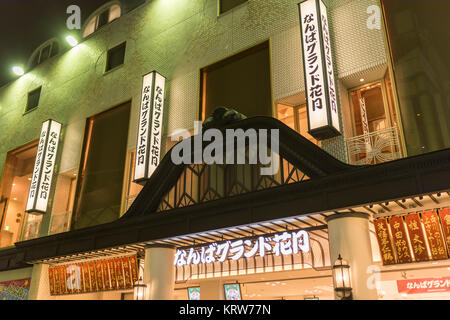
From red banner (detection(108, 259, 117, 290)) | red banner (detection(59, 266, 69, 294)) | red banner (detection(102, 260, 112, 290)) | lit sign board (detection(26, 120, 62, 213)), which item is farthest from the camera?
lit sign board (detection(26, 120, 62, 213))

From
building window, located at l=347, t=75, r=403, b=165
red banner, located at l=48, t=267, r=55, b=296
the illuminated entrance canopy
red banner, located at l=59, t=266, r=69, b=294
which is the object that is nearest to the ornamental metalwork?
the illuminated entrance canopy

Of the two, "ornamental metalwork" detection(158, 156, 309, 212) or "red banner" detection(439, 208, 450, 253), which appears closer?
"red banner" detection(439, 208, 450, 253)

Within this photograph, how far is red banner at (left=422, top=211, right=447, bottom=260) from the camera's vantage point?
803 cm

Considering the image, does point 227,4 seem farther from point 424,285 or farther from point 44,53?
point 44,53

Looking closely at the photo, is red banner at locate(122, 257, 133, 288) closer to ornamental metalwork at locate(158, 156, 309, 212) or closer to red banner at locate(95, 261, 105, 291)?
red banner at locate(95, 261, 105, 291)

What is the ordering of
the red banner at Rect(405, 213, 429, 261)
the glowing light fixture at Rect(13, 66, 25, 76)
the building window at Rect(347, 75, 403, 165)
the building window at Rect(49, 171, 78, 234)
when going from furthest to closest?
1. the glowing light fixture at Rect(13, 66, 25, 76)
2. the building window at Rect(49, 171, 78, 234)
3. the building window at Rect(347, 75, 403, 165)
4. the red banner at Rect(405, 213, 429, 261)

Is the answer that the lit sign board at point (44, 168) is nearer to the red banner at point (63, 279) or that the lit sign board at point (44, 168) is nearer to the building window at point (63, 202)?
the building window at point (63, 202)

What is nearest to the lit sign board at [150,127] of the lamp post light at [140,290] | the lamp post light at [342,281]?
the lamp post light at [140,290]

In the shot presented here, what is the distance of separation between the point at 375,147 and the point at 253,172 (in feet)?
10.9

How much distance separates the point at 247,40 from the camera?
45.4 feet

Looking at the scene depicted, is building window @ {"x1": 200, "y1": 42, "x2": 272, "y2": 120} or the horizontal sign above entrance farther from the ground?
building window @ {"x1": 200, "y1": 42, "x2": 272, "y2": 120}

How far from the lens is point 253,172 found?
35.8ft

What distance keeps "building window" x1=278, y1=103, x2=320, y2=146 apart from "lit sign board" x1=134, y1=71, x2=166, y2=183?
4674mm

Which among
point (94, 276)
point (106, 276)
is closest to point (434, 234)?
point (106, 276)
